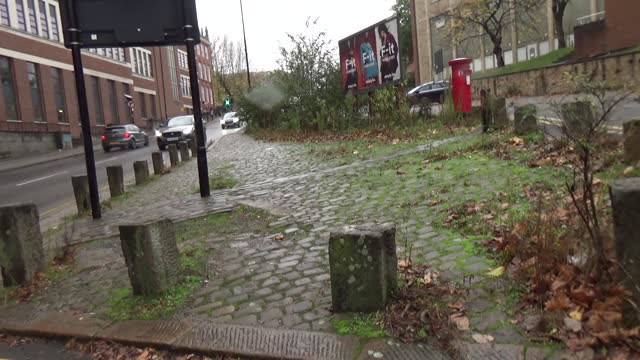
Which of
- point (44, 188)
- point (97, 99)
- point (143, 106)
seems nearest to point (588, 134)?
point (44, 188)

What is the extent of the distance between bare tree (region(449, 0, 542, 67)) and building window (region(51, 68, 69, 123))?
2705 cm

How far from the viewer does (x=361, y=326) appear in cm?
338

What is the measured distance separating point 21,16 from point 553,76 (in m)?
30.1

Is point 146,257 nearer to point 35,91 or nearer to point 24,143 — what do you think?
point 24,143

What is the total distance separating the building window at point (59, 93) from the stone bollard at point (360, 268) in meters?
36.0

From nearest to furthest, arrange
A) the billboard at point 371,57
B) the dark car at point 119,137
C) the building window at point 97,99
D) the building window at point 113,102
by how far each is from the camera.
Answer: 1. the billboard at point 371,57
2. the dark car at point 119,137
3. the building window at point 97,99
4. the building window at point 113,102

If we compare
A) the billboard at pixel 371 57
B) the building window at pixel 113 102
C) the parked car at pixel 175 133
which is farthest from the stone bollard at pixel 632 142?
the building window at pixel 113 102

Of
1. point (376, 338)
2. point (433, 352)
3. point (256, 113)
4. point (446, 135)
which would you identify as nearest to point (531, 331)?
point (433, 352)

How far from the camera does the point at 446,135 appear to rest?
41.3 feet

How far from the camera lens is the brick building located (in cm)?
2944

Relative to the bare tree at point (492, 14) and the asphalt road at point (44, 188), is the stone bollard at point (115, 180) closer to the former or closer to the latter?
the asphalt road at point (44, 188)

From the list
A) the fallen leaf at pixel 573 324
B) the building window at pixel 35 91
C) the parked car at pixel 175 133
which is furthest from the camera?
the building window at pixel 35 91

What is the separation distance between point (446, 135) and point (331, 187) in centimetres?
543

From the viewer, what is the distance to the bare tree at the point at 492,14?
3488cm
